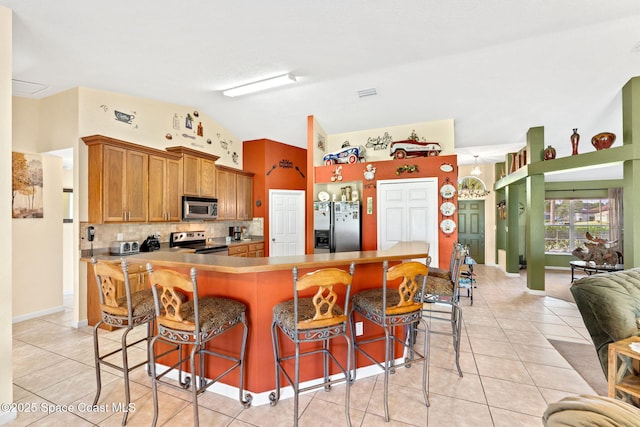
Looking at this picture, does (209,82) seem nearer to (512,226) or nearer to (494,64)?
(494,64)

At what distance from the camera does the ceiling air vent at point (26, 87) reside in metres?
3.39

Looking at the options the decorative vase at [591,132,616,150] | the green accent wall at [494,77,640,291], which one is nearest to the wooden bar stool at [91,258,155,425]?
the green accent wall at [494,77,640,291]

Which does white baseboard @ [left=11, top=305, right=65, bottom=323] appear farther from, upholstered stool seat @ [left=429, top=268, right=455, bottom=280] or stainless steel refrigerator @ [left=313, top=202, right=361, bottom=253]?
upholstered stool seat @ [left=429, top=268, right=455, bottom=280]

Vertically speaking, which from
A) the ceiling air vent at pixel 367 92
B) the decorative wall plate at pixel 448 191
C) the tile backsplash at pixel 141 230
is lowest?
the tile backsplash at pixel 141 230

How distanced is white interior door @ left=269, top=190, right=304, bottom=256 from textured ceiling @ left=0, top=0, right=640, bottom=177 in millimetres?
1962

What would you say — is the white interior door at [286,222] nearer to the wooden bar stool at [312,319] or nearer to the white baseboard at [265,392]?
the white baseboard at [265,392]

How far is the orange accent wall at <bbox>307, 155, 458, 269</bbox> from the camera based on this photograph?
183 inches

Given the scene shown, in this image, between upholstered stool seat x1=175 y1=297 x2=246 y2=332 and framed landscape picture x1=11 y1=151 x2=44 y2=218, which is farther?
framed landscape picture x1=11 y1=151 x2=44 y2=218

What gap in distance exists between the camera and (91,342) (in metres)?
3.12

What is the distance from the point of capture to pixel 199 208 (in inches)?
187

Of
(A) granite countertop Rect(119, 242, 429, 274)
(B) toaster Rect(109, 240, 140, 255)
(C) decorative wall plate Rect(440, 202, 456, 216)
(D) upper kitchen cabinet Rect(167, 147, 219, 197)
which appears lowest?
(B) toaster Rect(109, 240, 140, 255)

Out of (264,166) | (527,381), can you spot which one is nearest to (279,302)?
(527,381)

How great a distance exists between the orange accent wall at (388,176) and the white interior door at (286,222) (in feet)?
3.90

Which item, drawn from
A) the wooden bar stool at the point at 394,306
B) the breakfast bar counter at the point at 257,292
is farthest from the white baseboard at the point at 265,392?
the wooden bar stool at the point at 394,306
